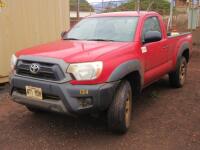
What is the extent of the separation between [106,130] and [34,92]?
4.07ft

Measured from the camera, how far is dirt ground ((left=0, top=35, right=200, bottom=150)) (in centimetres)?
448

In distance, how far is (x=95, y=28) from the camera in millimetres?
5727

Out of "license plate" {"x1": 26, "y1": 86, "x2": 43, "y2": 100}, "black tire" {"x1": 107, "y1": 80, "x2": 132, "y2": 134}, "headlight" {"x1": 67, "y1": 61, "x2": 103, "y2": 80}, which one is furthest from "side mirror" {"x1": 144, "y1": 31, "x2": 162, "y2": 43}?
"license plate" {"x1": 26, "y1": 86, "x2": 43, "y2": 100}

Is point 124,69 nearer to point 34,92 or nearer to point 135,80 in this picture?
point 135,80

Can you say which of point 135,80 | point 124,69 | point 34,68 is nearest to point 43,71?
point 34,68

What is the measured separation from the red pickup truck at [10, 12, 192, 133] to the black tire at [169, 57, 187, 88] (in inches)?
55.5

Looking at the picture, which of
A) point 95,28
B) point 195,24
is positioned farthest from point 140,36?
point 195,24

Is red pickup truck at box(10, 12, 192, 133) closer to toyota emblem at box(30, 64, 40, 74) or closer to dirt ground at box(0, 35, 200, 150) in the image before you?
toyota emblem at box(30, 64, 40, 74)

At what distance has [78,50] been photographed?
461 cm

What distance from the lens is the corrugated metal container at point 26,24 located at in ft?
24.7

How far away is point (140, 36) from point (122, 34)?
0.29 meters

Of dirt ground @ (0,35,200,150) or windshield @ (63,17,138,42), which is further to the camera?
windshield @ (63,17,138,42)

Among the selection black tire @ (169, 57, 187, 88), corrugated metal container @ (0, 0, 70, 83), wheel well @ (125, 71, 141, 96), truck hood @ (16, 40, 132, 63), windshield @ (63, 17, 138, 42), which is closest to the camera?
truck hood @ (16, 40, 132, 63)

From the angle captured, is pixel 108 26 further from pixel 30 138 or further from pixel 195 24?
pixel 195 24
